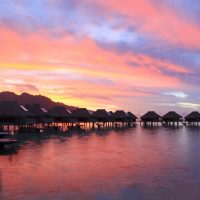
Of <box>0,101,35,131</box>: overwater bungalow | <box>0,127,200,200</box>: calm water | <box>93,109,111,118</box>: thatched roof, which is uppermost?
<box>93,109,111,118</box>: thatched roof

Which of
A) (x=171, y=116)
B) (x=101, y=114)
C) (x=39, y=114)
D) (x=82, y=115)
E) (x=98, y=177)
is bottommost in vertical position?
(x=98, y=177)

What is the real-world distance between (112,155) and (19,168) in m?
7.30

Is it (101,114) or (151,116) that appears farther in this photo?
(151,116)

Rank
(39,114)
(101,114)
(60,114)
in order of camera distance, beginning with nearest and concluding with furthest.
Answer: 1. (39,114)
2. (60,114)
3. (101,114)

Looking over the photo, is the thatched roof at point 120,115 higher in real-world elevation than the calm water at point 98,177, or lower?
higher

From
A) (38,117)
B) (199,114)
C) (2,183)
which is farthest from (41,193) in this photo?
(199,114)

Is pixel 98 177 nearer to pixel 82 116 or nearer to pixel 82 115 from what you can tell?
pixel 82 116

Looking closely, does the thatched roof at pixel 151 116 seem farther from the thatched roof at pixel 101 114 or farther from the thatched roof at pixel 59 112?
the thatched roof at pixel 59 112

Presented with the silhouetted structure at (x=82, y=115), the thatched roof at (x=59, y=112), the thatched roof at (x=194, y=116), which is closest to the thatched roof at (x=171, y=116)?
the thatched roof at (x=194, y=116)

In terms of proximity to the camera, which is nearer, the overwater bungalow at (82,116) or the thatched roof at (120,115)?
the overwater bungalow at (82,116)

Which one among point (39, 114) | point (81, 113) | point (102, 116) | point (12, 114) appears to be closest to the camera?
point (12, 114)

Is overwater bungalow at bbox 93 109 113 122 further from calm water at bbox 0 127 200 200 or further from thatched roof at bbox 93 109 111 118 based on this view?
calm water at bbox 0 127 200 200

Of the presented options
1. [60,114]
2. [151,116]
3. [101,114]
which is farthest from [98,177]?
[151,116]

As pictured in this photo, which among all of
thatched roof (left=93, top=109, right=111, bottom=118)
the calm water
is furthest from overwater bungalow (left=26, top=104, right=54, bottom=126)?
the calm water
